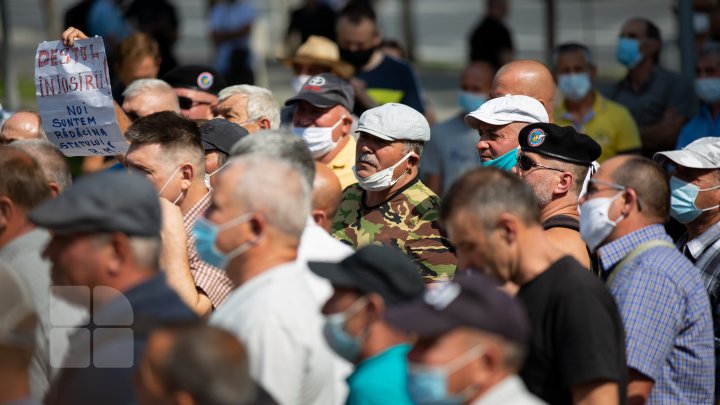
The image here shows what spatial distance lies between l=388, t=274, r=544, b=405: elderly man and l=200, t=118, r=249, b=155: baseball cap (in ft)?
11.9

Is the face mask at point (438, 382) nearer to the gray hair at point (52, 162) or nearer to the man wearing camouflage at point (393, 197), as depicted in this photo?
the man wearing camouflage at point (393, 197)

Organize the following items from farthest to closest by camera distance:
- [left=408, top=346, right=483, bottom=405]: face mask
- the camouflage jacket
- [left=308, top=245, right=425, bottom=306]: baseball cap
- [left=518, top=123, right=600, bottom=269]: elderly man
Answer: the camouflage jacket < [left=518, top=123, right=600, bottom=269]: elderly man < [left=308, top=245, right=425, bottom=306]: baseball cap < [left=408, top=346, right=483, bottom=405]: face mask

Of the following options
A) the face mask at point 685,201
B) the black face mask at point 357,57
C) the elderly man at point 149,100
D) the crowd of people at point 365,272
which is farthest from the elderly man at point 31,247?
the black face mask at point 357,57

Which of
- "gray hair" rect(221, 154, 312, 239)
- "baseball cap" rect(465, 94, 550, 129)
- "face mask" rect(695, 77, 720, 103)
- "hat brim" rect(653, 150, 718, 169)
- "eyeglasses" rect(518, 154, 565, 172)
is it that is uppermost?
"gray hair" rect(221, 154, 312, 239)

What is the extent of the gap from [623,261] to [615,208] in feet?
0.76

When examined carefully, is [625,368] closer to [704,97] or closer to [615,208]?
[615,208]

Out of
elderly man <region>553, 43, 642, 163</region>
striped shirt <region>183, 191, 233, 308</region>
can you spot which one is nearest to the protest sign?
striped shirt <region>183, 191, 233, 308</region>

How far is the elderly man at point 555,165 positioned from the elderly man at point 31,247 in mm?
2419

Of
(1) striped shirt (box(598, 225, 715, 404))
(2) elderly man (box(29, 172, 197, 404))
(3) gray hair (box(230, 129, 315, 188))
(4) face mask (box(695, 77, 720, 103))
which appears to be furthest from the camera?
(4) face mask (box(695, 77, 720, 103))

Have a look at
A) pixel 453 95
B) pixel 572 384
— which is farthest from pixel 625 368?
pixel 453 95

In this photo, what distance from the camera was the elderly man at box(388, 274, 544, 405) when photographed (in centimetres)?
377

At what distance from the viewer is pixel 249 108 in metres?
8.41

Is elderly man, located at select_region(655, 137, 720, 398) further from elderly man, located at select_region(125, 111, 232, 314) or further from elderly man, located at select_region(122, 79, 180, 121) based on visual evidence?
elderly man, located at select_region(122, 79, 180, 121)

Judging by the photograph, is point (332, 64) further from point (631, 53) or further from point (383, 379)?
point (383, 379)
